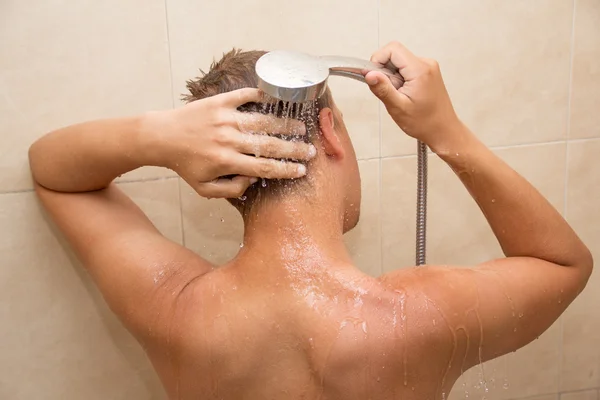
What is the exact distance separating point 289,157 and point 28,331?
0.77m

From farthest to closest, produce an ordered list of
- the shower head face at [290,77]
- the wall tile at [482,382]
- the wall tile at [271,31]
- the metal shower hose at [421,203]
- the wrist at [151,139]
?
1. the wall tile at [482,382]
2. the wall tile at [271,31]
3. the metal shower hose at [421,203]
4. the wrist at [151,139]
5. the shower head face at [290,77]

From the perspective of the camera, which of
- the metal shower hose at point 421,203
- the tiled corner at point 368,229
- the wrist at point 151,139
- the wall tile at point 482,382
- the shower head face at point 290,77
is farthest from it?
the wall tile at point 482,382

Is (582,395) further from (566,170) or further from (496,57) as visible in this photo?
(496,57)

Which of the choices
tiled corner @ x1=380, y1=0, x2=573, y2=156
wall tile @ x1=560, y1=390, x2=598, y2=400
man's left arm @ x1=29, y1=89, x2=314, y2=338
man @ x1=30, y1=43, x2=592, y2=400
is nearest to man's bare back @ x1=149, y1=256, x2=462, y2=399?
man @ x1=30, y1=43, x2=592, y2=400

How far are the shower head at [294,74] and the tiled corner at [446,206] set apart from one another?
0.54 meters

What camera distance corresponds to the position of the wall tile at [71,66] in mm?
1304

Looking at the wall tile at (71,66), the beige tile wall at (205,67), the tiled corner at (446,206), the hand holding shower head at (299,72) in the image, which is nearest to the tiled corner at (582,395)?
the beige tile wall at (205,67)

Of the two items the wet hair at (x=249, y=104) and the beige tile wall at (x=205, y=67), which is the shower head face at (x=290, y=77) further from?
the beige tile wall at (x=205, y=67)

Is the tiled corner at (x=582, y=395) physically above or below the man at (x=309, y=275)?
below

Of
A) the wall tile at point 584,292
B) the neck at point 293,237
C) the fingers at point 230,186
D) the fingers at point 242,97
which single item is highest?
the fingers at point 242,97

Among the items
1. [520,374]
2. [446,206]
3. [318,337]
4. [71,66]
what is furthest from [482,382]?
[71,66]

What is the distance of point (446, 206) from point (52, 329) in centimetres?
86

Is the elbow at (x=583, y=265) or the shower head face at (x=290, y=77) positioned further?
the elbow at (x=583, y=265)

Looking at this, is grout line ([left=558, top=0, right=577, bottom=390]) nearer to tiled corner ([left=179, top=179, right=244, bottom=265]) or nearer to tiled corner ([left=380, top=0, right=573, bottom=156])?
tiled corner ([left=380, top=0, right=573, bottom=156])
